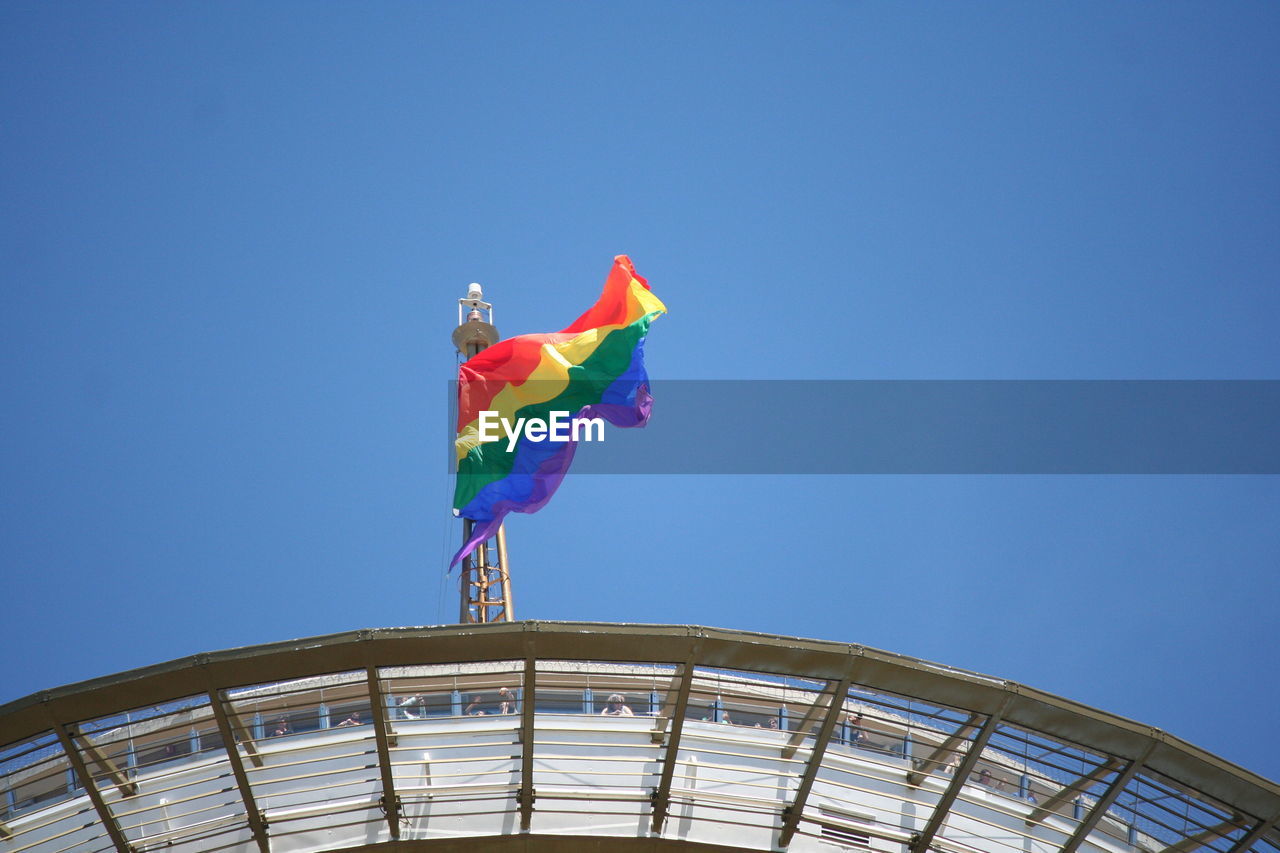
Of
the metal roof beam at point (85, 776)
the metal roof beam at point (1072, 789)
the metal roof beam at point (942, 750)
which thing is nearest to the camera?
the metal roof beam at point (85, 776)

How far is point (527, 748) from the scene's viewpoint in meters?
23.2

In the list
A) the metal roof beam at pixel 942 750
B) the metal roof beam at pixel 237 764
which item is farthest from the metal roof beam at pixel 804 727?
the metal roof beam at pixel 237 764

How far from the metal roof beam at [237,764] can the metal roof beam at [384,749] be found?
2.12 metres

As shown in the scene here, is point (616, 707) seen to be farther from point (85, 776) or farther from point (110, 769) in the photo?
point (85, 776)

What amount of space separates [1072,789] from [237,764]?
15.0m

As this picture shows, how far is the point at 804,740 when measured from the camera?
81.9 ft

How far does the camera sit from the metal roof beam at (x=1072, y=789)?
79.5 feet

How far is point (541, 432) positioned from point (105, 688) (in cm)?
1533

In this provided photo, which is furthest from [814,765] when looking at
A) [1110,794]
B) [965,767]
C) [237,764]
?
[237,764]

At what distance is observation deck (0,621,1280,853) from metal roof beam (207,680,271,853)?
0.04 m

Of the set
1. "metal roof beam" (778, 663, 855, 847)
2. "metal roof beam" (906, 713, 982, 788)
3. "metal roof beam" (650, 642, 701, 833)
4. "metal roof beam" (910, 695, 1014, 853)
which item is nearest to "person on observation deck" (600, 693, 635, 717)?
"metal roof beam" (650, 642, 701, 833)

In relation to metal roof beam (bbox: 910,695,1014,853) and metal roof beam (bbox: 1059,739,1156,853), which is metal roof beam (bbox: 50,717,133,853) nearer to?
metal roof beam (bbox: 910,695,1014,853)

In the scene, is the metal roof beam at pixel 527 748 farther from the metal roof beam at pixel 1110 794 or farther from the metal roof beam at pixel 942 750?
the metal roof beam at pixel 1110 794

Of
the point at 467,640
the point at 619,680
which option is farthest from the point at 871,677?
the point at 467,640
